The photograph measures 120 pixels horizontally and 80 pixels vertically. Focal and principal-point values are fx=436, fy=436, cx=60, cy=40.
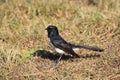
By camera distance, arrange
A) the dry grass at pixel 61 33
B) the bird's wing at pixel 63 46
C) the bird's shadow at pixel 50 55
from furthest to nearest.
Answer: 1. the bird's shadow at pixel 50 55
2. the bird's wing at pixel 63 46
3. the dry grass at pixel 61 33

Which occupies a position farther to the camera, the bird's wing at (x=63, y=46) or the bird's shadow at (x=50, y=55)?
the bird's shadow at (x=50, y=55)

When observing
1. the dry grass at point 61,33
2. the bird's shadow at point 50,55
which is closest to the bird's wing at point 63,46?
the dry grass at point 61,33

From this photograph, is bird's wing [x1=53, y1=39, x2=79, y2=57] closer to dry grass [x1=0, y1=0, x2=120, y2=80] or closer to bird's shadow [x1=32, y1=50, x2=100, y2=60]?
dry grass [x1=0, y1=0, x2=120, y2=80]

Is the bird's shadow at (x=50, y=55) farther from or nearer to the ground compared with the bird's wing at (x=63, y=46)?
nearer to the ground

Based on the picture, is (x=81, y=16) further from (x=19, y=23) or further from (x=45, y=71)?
(x=45, y=71)

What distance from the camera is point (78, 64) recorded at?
8.37 m

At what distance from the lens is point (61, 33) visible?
1030 centimetres

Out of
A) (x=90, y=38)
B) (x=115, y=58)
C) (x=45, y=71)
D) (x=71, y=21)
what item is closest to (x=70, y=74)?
(x=45, y=71)

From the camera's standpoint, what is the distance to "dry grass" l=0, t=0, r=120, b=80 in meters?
7.88

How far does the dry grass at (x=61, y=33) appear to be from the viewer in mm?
7875

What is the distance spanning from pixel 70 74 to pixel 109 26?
103 inches

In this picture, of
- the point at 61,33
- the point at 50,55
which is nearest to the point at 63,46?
the point at 50,55

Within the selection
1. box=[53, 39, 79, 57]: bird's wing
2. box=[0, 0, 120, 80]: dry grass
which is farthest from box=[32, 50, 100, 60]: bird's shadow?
box=[53, 39, 79, 57]: bird's wing

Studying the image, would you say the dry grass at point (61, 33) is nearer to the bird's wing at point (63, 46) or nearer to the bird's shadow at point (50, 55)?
the bird's shadow at point (50, 55)
